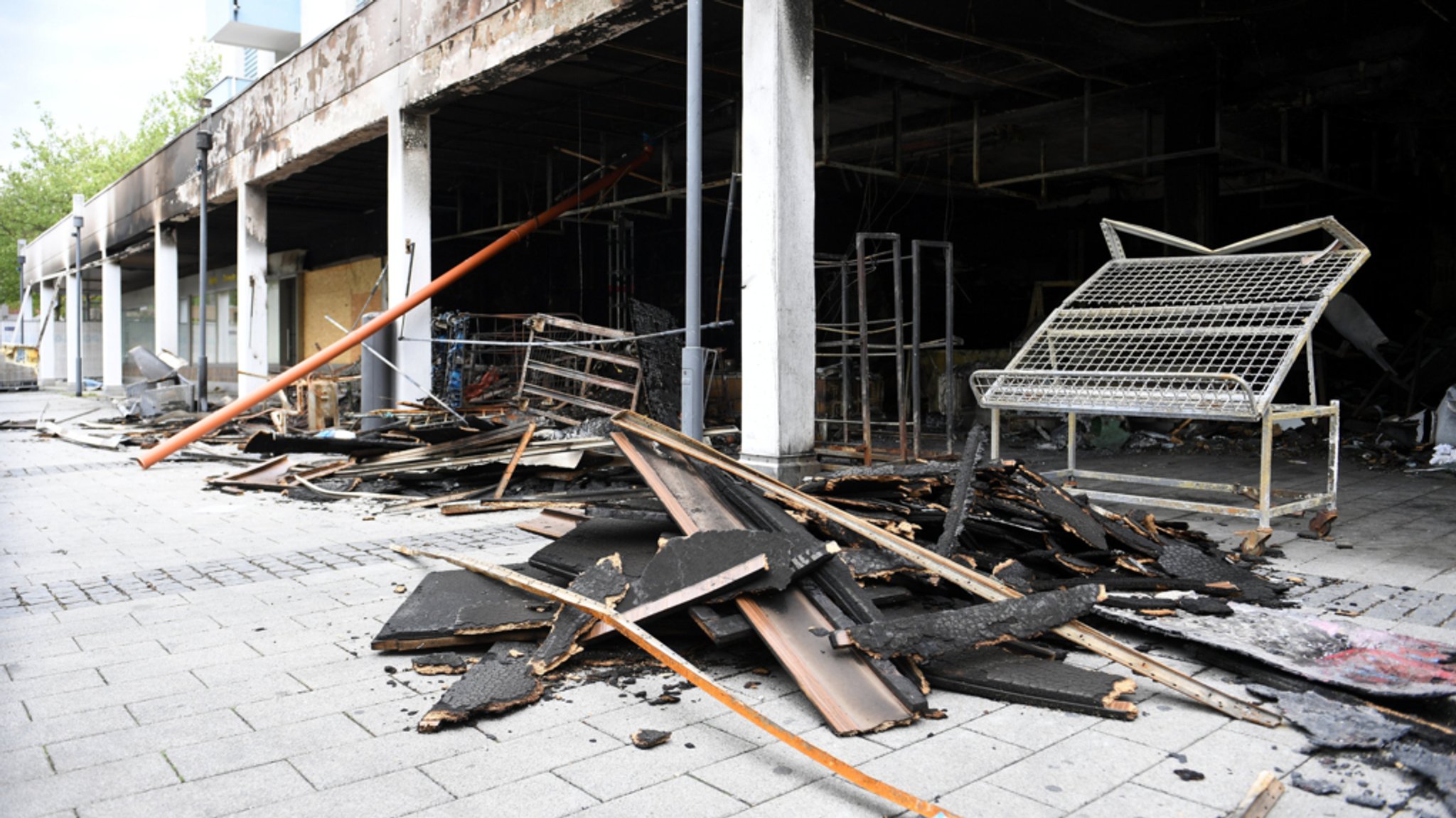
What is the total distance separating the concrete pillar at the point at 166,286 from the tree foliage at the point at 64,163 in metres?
22.6

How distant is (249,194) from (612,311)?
6.52 m

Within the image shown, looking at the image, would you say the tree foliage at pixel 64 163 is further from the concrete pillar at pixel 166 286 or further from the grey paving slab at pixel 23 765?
the grey paving slab at pixel 23 765

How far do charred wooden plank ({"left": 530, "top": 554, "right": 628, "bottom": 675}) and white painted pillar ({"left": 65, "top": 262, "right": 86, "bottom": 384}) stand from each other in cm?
2800

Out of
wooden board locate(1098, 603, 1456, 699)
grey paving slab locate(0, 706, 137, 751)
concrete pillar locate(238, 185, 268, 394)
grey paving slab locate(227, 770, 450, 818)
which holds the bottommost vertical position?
Answer: grey paving slab locate(0, 706, 137, 751)

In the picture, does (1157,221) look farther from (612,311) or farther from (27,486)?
(27,486)

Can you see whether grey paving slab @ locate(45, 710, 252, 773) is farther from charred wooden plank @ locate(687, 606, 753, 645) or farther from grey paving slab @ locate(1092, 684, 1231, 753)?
grey paving slab @ locate(1092, 684, 1231, 753)

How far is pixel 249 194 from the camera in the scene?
16.4 meters

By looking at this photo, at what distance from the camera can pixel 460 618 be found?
3.75 meters

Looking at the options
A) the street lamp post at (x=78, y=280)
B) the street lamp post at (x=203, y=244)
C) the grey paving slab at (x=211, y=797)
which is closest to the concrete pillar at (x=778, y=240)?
the grey paving slab at (x=211, y=797)

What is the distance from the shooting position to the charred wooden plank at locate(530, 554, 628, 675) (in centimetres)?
342

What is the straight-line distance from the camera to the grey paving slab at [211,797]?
7.99 ft

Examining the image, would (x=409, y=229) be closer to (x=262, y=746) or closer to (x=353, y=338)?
(x=353, y=338)

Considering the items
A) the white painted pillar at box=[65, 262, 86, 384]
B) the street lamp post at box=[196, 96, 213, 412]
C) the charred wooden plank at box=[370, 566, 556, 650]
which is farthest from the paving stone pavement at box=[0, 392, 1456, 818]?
the white painted pillar at box=[65, 262, 86, 384]

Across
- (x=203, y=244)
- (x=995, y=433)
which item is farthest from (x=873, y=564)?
(x=203, y=244)
